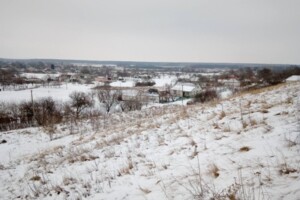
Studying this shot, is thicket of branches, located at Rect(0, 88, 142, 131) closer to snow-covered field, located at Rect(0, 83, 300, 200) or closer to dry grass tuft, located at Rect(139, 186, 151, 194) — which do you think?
snow-covered field, located at Rect(0, 83, 300, 200)

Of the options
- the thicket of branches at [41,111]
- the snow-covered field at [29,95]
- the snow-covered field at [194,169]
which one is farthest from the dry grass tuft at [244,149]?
the snow-covered field at [29,95]

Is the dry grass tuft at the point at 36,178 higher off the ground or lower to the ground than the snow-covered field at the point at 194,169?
lower

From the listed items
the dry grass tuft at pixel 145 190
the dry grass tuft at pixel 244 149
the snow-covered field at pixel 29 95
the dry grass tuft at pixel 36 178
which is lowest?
the snow-covered field at pixel 29 95

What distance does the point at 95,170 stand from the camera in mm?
5074

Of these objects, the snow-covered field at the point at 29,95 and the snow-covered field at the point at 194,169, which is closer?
the snow-covered field at the point at 194,169

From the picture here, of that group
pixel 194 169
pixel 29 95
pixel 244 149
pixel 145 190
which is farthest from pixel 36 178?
pixel 29 95

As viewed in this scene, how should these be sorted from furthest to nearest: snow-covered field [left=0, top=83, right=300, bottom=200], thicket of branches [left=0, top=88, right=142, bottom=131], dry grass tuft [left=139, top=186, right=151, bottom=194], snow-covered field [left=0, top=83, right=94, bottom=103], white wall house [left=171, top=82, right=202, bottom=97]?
white wall house [left=171, top=82, right=202, bottom=97]
snow-covered field [left=0, top=83, right=94, bottom=103]
thicket of branches [left=0, top=88, right=142, bottom=131]
dry grass tuft [left=139, top=186, right=151, bottom=194]
snow-covered field [left=0, top=83, right=300, bottom=200]

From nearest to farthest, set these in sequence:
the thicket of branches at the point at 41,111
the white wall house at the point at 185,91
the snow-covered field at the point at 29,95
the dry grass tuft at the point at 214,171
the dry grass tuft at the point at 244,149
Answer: the dry grass tuft at the point at 214,171 < the dry grass tuft at the point at 244,149 < the thicket of branches at the point at 41,111 < the snow-covered field at the point at 29,95 < the white wall house at the point at 185,91

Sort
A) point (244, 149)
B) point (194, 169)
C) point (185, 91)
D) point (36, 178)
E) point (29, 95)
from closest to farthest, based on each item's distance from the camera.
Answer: point (194, 169), point (244, 149), point (36, 178), point (29, 95), point (185, 91)

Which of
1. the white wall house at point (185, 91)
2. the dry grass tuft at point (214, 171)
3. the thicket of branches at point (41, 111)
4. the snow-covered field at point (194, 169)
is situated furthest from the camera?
the white wall house at point (185, 91)

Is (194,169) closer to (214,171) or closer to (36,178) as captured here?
(214,171)

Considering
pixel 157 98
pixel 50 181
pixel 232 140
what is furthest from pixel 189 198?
pixel 157 98

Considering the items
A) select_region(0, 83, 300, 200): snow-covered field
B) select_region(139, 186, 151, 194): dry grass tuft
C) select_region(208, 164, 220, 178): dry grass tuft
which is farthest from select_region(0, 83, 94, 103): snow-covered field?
select_region(208, 164, 220, 178): dry grass tuft

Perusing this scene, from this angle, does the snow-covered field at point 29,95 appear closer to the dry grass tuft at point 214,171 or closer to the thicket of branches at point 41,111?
the thicket of branches at point 41,111
